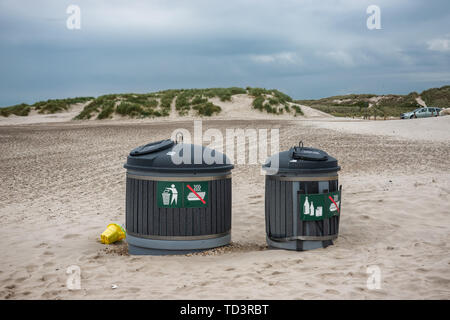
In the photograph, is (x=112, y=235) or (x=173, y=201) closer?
(x=173, y=201)

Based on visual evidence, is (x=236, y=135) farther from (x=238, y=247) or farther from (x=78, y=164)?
(x=238, y=247)

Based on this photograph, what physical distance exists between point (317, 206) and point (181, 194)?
165 cm

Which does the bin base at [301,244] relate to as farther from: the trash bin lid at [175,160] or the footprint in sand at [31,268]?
the footprint in sand at [31,268]

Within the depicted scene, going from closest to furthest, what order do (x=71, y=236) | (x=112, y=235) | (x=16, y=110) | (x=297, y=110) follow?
1. (x=112, y=235)
2. (x=71, y=236)
3. (x=297, y=110)
4. (x=16, y=110)

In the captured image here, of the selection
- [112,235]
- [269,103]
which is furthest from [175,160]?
[269,103]

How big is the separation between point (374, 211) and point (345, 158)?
5669mm

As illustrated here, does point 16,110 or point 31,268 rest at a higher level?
point 16,110

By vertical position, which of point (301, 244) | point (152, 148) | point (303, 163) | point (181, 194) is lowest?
point (301, 244)

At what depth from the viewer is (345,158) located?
12.9 meters

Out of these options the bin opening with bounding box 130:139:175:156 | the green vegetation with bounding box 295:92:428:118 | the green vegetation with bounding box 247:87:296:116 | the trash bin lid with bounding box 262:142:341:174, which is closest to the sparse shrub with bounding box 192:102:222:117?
the green vegetation with bounding box 247:87:296:116

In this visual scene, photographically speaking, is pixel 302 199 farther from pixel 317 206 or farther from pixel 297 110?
pixel 297 110

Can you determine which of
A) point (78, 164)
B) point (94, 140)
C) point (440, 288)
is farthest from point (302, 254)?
point (94, 140)

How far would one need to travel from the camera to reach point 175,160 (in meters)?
5.36

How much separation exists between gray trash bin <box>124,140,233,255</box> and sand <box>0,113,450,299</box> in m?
0.21
